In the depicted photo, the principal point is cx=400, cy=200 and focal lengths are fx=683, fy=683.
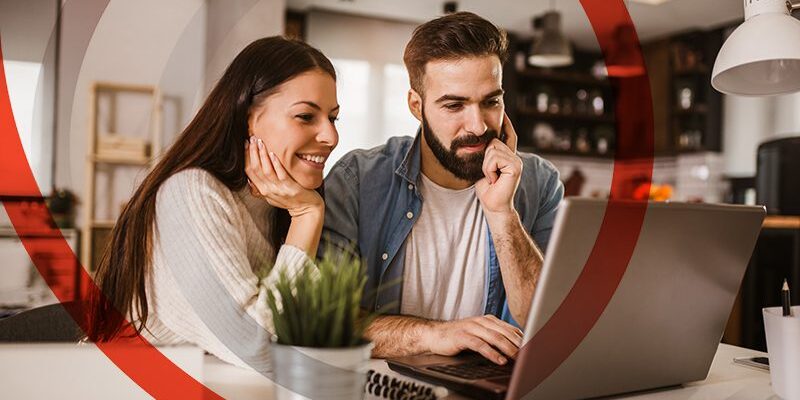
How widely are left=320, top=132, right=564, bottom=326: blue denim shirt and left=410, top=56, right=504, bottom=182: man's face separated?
9cm

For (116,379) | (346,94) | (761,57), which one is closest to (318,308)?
(116,379)

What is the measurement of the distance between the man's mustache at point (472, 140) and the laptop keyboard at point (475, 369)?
658 mm

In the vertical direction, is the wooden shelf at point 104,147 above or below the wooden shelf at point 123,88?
below

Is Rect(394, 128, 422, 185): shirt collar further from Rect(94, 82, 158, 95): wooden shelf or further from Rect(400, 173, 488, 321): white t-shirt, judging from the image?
Rect(94, 82, 158, 95): wooden shelf

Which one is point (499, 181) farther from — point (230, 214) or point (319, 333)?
point (319, 333)

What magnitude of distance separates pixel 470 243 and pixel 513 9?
13.1 ft

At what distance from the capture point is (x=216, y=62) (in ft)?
15.0

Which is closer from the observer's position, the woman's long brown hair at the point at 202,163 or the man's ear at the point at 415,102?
the woman's long brown hair at the point at 202,163

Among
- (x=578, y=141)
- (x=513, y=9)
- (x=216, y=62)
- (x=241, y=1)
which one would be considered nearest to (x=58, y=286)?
(x=216, y=62)

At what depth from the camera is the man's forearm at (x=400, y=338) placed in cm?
127

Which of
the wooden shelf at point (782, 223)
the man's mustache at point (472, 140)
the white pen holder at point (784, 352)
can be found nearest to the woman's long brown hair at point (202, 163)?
the man's mustache at point (472, 140)

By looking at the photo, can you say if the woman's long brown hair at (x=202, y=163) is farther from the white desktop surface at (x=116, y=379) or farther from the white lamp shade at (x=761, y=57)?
the white lamp shade at (x=761, y=57)

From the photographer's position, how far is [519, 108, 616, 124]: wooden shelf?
605 centimetres

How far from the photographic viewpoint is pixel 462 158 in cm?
166
